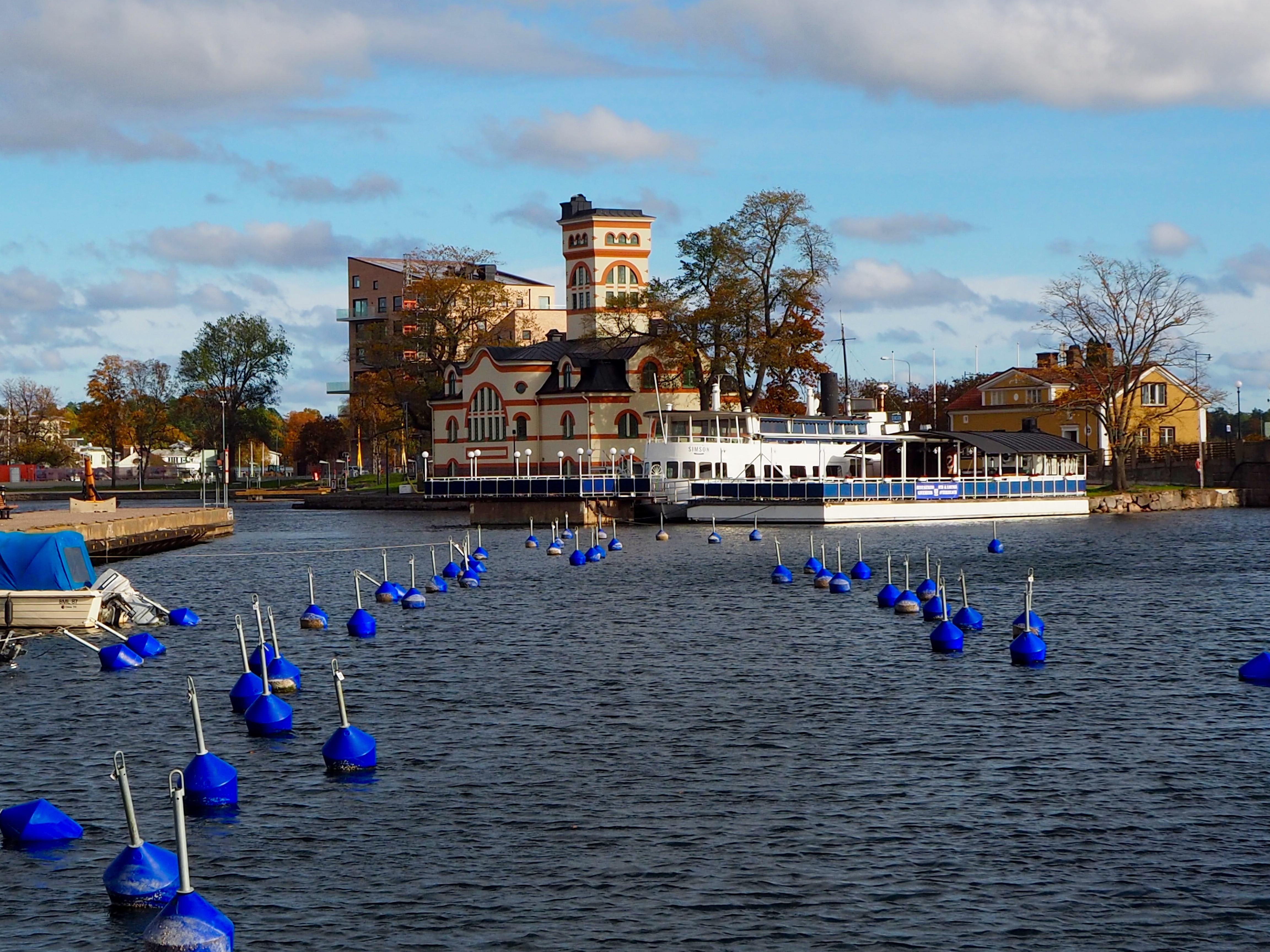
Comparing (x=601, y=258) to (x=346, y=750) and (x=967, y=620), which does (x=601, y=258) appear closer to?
(x=967, y=620)

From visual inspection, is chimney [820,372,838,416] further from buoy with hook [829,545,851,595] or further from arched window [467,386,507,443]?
buoy with hook [829,545,851,595]

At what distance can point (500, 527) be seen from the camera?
9544cm

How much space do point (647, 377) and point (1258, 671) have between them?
89728 mm

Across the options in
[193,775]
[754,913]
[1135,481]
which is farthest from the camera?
[1135,481]

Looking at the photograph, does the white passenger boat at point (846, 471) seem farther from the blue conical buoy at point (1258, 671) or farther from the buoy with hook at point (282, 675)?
the buoy with hook at point (282, 675)

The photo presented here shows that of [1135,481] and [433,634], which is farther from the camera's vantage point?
[1135,481]

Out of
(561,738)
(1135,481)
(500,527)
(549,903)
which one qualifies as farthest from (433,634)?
(1135,481)

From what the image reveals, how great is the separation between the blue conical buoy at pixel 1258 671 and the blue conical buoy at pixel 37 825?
78.0ft

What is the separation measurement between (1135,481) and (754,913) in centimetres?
10887

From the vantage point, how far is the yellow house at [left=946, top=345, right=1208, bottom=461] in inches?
4572

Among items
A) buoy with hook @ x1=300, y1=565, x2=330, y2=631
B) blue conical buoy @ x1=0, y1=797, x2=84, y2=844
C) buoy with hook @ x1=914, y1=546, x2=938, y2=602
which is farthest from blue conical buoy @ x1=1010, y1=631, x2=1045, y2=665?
blue conical buoy @ x1=0, y1=797, x2=84, y2=844

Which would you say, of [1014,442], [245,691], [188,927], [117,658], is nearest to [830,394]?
[1014,442]

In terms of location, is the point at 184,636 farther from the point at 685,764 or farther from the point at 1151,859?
the point at 1151,859

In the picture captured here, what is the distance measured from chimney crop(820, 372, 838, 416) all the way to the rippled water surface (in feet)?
190
